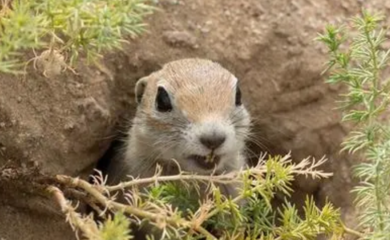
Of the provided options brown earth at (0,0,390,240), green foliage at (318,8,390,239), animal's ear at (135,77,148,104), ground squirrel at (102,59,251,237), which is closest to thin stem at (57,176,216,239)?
green foliage at (318,8,390,239)

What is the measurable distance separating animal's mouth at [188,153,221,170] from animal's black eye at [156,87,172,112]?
0.30m

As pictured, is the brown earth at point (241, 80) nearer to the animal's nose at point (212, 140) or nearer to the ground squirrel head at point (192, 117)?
the ground squirrel head at point (192, 117)

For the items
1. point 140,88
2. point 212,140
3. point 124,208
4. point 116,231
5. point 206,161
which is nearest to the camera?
point 116,231

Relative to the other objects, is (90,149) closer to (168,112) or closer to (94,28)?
(168,112)

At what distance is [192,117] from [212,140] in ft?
0.69

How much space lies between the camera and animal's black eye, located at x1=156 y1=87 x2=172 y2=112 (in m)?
3.81

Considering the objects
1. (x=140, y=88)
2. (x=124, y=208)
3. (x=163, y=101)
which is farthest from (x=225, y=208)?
(x=140, y=88)

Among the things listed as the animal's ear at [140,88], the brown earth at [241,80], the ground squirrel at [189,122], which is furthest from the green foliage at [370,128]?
the animal's ear at [140,88]

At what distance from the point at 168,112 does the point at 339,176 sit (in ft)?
3.19

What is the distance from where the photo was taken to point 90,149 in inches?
163

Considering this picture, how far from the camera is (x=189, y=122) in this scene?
11.8ft

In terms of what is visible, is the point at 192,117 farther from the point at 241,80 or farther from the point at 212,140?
the point at 241,80

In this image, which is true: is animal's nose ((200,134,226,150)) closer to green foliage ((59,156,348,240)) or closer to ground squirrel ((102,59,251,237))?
ground squirrel ((102,59,251,237))

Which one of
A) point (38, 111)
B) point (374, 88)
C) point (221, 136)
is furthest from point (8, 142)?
point (374, 88)
